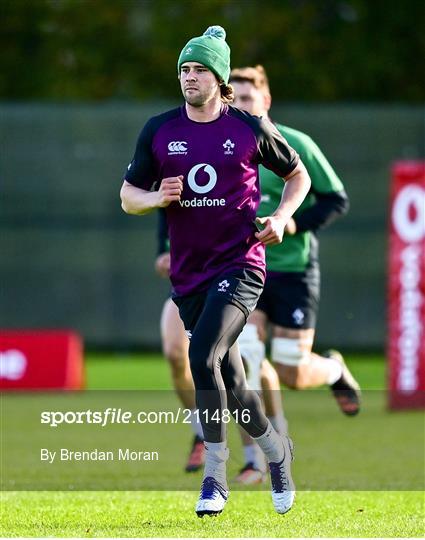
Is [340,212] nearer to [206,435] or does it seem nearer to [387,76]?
[206,435]

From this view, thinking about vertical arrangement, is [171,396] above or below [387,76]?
below

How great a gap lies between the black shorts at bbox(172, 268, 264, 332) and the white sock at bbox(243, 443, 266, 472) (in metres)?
1.79

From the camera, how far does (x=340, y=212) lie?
29.0 ft

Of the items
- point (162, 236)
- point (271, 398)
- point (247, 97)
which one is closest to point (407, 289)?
point (162, 236)

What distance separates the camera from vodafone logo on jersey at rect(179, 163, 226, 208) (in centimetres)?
639

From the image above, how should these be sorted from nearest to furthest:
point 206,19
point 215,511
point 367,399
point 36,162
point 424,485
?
point 215,511 < point 424,485 < point 367,399 < point 36,162 < point 206,19

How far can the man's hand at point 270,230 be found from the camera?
638cm

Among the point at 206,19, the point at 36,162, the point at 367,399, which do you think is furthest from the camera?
the point at 206,19

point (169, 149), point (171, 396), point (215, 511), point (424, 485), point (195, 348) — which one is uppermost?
point (169, 149)

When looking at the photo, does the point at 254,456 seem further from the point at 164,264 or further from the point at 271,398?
the point at 164,264

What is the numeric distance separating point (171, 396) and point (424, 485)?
6.24 metres

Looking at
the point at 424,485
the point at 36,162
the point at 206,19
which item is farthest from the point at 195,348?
the point at 206,19

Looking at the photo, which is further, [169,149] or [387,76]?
[387,76]

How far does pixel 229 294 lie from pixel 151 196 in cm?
54
